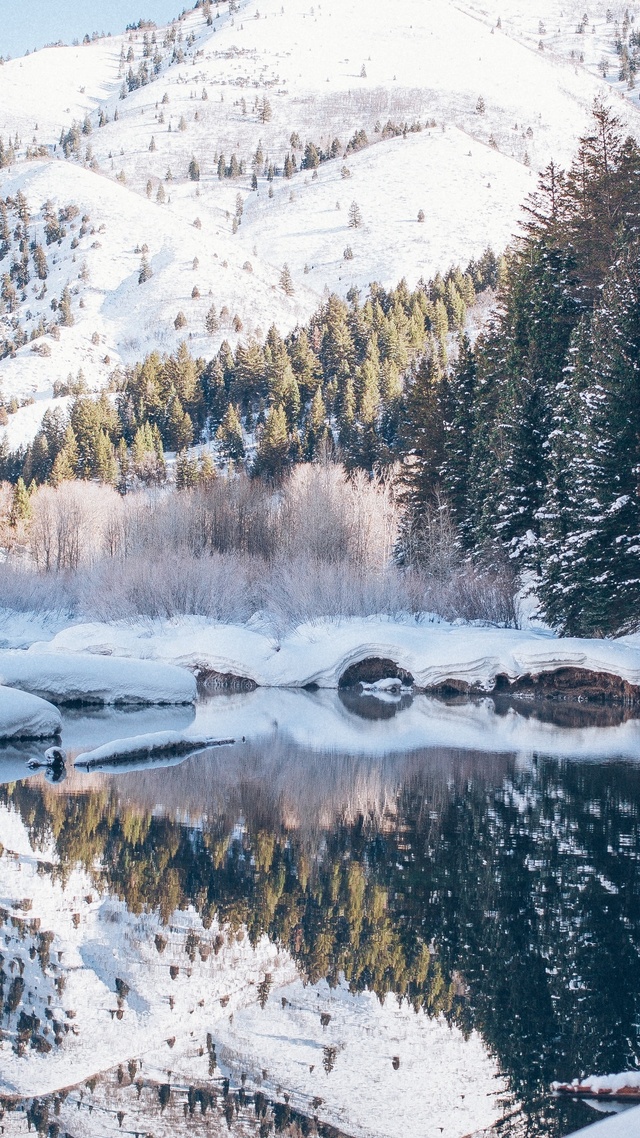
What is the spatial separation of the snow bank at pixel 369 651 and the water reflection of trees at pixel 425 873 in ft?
38.1

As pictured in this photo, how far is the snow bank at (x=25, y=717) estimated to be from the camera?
739 inches

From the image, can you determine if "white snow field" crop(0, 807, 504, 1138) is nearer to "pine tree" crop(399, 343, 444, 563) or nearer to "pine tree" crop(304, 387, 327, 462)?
"pine tree" crop(399, 343, 444, 563)

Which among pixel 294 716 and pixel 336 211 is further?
pixel 336 211

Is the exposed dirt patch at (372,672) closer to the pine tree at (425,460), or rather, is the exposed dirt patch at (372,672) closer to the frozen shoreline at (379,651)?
the frozen shoreline at (379,651)

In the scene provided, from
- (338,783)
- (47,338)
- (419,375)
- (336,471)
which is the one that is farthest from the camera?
(47,338)

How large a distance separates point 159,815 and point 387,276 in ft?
453

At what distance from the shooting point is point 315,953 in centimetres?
743

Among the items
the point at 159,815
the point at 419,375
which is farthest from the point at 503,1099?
the point at 419,375

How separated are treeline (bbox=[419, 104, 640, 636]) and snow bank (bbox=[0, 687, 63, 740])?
1392 cm

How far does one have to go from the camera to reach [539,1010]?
21.3 ft

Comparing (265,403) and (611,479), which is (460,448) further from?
(265,403)

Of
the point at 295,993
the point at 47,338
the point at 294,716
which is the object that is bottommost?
the point at 47,338

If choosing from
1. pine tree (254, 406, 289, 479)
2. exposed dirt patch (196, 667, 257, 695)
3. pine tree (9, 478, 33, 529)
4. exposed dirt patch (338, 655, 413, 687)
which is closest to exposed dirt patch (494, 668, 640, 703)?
exposed dirt patch (338, 655, 413, 687)

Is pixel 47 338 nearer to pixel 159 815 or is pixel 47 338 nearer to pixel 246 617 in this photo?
pixel 246 617
